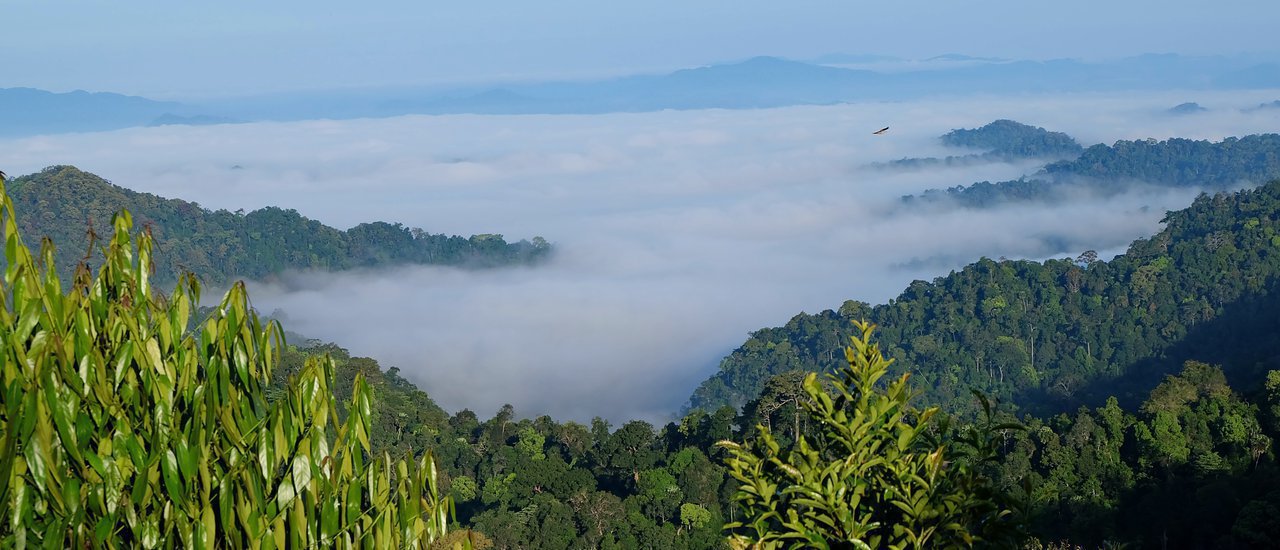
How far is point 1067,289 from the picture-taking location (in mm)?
61344

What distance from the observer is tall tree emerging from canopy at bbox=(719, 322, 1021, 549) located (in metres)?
5.34

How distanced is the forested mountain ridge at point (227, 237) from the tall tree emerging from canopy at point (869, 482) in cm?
6809

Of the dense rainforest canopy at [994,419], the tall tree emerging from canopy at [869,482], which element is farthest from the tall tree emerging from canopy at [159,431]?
the tall tree emerging from canopy at [869,482]

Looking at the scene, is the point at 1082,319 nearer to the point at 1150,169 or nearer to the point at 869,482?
the point at 869,482

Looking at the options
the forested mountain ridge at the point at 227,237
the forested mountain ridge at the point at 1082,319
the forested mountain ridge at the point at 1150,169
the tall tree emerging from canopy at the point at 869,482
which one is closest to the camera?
the tall tree emerging from canopy at the point at 869,482

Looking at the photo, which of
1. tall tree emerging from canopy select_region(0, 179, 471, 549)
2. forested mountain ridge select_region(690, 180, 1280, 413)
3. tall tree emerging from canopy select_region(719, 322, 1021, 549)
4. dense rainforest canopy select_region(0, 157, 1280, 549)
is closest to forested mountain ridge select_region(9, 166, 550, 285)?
dense rainforest canopy select_region(0, 157, 1280, 549)

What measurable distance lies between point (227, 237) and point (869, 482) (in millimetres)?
100459

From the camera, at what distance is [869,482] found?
19.1 ft

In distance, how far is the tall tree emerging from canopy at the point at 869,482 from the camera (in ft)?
17.5

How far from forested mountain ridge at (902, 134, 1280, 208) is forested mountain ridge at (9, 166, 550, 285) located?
199ft

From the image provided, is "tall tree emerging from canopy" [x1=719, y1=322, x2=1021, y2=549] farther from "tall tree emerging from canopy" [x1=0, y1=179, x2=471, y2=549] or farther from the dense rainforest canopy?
"tall tree emerging from canopy" [x1=0, y1=179, x2=471, y2=549]

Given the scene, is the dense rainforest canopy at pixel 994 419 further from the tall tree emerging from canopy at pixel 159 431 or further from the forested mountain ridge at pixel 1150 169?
the forested mountain ridge at pixel 1150 169

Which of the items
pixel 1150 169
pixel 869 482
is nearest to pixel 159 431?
pixel 869 482

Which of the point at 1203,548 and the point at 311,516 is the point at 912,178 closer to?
the point at 1203,548
